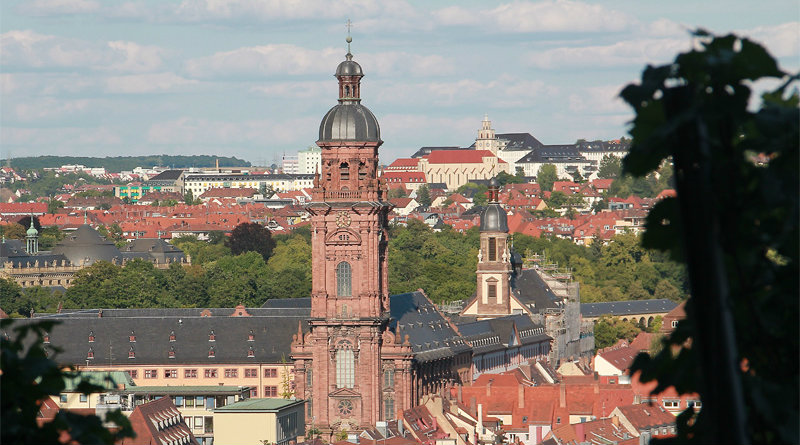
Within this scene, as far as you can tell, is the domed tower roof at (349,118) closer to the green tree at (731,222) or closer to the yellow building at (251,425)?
the yellow building at (251,425)

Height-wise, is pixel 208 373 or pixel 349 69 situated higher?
pixel 349 69

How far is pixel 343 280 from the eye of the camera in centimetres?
10375

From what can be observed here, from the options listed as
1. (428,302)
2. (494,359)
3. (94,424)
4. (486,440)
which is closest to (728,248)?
(94,424)

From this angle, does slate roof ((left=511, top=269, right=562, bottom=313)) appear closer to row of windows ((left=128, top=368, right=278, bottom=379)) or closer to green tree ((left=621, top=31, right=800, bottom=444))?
row of windows ((left=128, top=368, right=278, bottom=379))

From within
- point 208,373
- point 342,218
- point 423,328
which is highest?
point 342,218

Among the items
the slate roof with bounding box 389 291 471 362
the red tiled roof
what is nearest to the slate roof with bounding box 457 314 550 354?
the slate roof with bounding box 389 291 471 362

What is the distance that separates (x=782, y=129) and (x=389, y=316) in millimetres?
92365

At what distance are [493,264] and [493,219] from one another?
3.67 metres

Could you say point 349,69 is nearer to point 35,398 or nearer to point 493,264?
point 493,264

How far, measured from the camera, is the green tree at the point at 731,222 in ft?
44.3

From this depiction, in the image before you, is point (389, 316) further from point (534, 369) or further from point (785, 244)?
point (785, 244)

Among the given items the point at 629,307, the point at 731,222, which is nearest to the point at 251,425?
the point at 731,222

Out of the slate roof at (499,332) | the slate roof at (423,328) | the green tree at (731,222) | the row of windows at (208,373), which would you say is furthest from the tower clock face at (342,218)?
the green tree at (731,222)

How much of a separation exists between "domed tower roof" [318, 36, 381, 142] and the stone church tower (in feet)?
0.17
